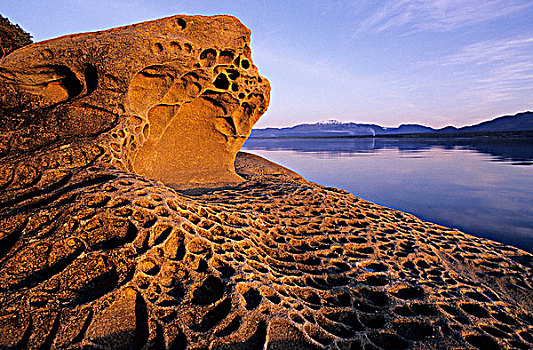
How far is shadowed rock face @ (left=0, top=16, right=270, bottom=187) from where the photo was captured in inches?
136

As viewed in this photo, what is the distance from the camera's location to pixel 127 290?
6.15 feet

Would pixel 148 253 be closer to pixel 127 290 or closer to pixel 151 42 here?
pixel 127 290

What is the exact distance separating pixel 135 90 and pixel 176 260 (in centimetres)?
309

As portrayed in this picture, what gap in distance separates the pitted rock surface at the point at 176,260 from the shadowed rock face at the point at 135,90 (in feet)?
0.09

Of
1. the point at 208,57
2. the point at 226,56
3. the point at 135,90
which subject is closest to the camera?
the point at 135,90

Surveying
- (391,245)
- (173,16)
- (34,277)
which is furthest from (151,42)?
(391,245)

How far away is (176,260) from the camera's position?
2.17 metres

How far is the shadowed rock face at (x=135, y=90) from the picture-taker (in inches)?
136

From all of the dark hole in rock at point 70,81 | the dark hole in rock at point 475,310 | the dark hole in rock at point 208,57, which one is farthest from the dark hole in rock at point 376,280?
the dark hole in rock at point 208,57

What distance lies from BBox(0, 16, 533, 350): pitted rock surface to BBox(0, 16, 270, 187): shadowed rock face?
28 mm

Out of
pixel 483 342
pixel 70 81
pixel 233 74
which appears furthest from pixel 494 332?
pixel 233 74

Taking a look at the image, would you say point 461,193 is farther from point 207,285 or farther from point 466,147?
point 466,147

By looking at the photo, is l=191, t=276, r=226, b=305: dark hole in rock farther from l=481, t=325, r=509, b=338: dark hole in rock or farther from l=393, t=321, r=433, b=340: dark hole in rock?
l=481, t=325, r=509, b=338: dark hole in rock

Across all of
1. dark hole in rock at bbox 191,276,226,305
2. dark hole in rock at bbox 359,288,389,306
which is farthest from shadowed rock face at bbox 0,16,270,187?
dark hole in rock at bbox 359,288,389,306
